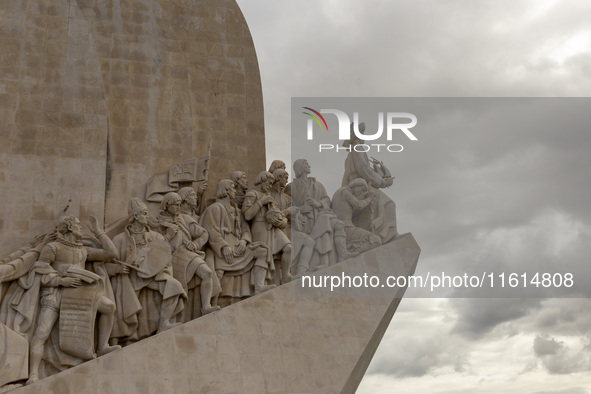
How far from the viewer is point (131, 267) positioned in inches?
392

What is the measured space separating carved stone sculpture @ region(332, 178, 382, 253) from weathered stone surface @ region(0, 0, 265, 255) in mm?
1377

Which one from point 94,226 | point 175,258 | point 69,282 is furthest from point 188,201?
point 69,282

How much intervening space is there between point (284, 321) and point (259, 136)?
10.4 ft

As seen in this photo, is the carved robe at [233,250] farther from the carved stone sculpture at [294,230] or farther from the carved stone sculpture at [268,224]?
the carved stone sculpture at [294,230]

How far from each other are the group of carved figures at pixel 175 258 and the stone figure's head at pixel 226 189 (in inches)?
0.4

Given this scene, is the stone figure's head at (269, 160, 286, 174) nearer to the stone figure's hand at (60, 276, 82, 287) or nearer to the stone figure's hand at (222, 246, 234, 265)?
the stone figure's hand at (222, 246, 234, 265)

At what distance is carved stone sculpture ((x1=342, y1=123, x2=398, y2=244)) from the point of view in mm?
11242

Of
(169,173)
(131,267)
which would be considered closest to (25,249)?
(131,267)

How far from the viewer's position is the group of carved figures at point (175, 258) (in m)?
9.50

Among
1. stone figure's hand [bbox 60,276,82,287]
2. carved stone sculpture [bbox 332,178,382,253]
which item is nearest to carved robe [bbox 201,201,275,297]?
carved stone sculpture [bbox 332,178,382,253]

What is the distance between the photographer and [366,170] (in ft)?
38.1

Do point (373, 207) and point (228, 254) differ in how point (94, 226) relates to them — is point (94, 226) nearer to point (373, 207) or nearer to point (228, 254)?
point (228, 254)

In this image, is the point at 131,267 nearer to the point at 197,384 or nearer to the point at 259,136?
the point at 197,384

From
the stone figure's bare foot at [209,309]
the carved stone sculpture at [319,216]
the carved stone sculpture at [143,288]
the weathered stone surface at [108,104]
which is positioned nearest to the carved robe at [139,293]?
the carved stone sculpture at [143,288]
